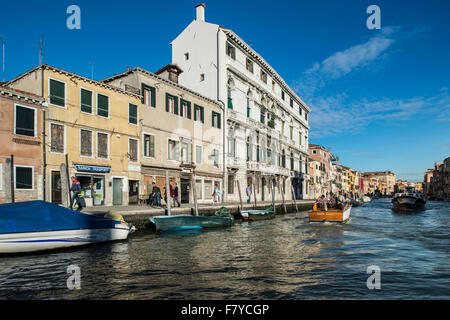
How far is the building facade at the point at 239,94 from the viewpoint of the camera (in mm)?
30828

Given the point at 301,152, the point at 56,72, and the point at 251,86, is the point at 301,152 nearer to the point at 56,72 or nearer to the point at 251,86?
the point at 251,86

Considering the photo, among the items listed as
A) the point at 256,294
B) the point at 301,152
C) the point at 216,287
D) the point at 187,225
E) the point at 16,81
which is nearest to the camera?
the point at 256,294

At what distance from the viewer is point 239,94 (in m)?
33.2

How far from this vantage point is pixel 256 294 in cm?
646

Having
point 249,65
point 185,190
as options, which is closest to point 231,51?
point 249,65

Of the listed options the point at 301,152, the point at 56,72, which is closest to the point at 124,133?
the point at 56,72

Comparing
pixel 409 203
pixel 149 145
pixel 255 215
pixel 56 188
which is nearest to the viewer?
pixel 56 188

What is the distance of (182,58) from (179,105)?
8811 mm

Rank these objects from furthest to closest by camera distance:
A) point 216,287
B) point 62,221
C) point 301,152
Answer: point 301,152 < point 62,221 < point 216,287

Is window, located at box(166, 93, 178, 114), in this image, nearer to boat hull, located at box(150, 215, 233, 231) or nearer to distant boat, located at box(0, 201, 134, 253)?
boat hull, located at box(150, 215, 233, 231)

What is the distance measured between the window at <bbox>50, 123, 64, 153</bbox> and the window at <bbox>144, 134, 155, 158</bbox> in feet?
19.3

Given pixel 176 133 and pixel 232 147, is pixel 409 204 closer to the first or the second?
pixel 232 147

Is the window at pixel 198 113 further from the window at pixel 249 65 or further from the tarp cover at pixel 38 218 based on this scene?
the tarp cover at pixel 38 218

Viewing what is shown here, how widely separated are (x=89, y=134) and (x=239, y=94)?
17.0 metres
